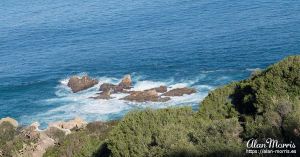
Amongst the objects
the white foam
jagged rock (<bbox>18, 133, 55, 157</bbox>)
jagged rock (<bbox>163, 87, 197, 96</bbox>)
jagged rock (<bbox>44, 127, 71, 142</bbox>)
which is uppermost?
jagged rock (<bbox>18, 133, 55, 157</bbox>)

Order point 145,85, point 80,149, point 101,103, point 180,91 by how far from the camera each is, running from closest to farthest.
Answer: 1. point 80,149
2. point 180,91
3. point 101,103
4. point 145,85

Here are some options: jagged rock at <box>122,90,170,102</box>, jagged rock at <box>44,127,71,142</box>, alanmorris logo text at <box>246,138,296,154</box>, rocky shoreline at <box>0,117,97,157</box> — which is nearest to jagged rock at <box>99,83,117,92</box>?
jagged rock at <box>122,90,170,102</box>

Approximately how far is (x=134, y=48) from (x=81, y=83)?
1937 cm

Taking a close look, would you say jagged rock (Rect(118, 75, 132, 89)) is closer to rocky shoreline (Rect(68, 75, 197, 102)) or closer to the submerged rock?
rocky shoreline (Rect(68, 75, 197, 102))

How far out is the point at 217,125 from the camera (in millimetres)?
24750

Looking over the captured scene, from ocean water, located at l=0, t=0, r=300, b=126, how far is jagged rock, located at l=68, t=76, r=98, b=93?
5.08 feet

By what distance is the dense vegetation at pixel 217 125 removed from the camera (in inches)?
915

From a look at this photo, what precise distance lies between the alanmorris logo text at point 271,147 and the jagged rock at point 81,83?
6657cm

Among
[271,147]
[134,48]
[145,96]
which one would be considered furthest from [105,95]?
[271,147]

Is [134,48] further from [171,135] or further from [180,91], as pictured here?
[171,135]

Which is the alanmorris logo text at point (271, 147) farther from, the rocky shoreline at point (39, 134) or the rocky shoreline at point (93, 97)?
the rocky shoreline at point (93, 97)

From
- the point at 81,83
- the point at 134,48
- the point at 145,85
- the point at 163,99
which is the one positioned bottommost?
the point at 163,99

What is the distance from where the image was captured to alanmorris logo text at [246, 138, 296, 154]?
817 inches

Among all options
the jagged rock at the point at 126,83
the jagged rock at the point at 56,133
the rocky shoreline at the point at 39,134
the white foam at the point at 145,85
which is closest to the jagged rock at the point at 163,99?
the white foam at the point at 145,85
